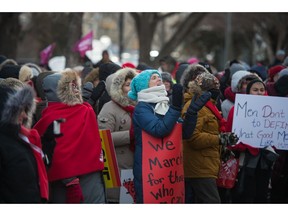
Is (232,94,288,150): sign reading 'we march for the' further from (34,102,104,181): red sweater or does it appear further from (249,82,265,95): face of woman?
(34,102,104,181): red sweater

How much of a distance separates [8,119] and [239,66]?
5.88 meters

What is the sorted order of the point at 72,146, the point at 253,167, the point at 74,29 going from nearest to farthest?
the point at 72,146 < the point at 253,167 < the point at 74,29

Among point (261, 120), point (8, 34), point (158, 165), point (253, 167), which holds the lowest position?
point (253, 167)

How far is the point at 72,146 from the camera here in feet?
20.6

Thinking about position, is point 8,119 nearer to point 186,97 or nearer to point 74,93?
point 74,93

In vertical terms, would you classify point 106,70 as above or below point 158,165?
above

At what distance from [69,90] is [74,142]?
17.7 inches

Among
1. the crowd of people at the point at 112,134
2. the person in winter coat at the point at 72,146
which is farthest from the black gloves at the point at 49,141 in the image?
the person in winter coat at the point at 72,146

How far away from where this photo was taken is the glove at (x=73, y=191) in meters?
6.30

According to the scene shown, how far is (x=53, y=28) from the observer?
136ft

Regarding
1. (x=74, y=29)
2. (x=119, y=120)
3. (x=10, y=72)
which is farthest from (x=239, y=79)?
(x=74, y=29)

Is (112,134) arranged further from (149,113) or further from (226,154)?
(226,154)

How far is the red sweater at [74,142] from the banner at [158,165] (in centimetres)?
47

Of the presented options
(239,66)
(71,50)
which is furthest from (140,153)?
(71,50)
